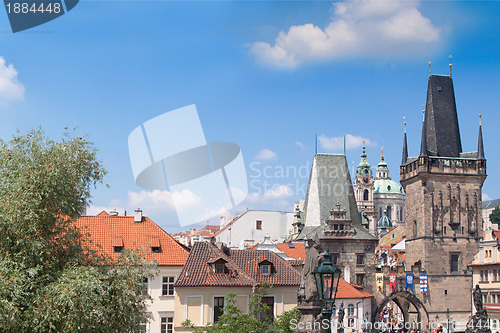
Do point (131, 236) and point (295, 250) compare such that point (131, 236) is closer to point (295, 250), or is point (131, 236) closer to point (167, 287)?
point (167, 287)

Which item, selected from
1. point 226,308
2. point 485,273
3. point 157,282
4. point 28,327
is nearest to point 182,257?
point 157,282

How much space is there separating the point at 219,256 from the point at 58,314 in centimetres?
1671

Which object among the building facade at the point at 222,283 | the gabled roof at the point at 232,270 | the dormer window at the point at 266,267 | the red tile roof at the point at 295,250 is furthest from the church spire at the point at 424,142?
the dormer window at the point at 266,267

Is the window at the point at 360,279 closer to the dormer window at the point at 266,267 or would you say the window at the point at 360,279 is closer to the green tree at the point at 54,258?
the dormer window at the point at 266,267

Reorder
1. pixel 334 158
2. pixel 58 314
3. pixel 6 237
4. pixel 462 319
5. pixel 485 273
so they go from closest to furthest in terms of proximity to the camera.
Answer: pixel 58 314 < pixel 6 237 < pixel 485 273 < pixel 462 319 < pixel 334 158

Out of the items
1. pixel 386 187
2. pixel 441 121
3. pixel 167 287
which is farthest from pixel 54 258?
pixel 386 187

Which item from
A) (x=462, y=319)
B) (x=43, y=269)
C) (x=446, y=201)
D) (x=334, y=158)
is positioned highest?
(x=334, y=158)

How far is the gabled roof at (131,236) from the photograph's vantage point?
32.5 metres

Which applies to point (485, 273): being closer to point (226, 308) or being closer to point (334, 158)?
point (334, 158)

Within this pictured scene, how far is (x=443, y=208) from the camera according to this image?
5716cm

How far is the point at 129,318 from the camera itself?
16922 mm

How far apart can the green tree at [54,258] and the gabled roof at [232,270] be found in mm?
12100

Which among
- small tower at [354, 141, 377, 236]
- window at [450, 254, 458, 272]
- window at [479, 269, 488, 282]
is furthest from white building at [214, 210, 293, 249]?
small tower at [354, 141, 377, 236]

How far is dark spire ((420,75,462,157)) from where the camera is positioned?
5919 centimetres
